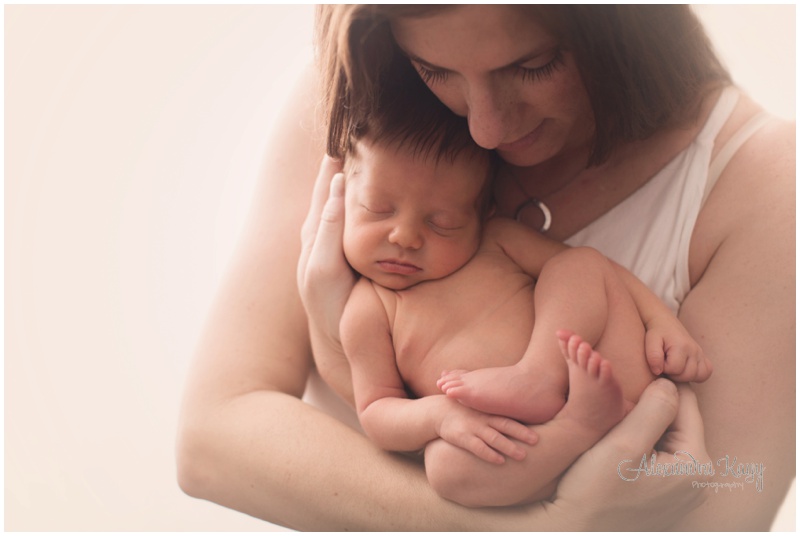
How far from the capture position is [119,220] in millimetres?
1740

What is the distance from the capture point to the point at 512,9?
93 centimetres

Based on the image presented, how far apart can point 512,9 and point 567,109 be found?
0.20 metres

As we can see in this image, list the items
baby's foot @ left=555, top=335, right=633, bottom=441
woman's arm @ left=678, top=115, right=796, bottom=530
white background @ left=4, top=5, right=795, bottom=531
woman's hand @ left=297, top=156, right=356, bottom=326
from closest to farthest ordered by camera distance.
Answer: baby's foot @ left=555, top=335, right=633, bottom=441
woman's arm @ left=678, top=115, right=796, bottom=530
woman's hand @ left=297, top=156, right=356, bottom=326
white background @ left=4, top=5, right=795, bottom=531

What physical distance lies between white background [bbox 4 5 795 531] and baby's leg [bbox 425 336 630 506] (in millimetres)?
736

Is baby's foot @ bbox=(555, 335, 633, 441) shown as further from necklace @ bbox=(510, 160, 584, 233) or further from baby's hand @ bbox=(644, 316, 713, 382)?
necklace @ bbox=(510, 160, 584, 233)

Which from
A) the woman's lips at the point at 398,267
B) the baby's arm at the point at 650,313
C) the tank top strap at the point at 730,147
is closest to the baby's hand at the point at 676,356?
the baby's arm at the point at 650,313

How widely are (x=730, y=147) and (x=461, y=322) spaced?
0.45 meters

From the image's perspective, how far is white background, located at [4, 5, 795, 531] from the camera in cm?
165

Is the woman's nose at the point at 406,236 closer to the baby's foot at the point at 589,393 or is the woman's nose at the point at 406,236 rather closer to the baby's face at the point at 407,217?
the baby's face at the point at 407,217

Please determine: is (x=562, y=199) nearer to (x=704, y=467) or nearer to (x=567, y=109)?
(x=567, y=109)

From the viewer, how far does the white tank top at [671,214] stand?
1.11 meters

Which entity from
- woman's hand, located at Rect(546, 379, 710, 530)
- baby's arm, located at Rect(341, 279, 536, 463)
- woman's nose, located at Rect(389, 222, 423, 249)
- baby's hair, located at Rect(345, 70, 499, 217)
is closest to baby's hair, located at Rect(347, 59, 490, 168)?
baby's hair, located at Rect(345, 70, 499, 217)

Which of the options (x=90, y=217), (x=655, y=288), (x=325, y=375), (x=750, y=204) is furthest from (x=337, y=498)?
(x=90, y=217)

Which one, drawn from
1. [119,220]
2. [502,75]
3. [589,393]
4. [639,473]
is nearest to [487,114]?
[502,75]
